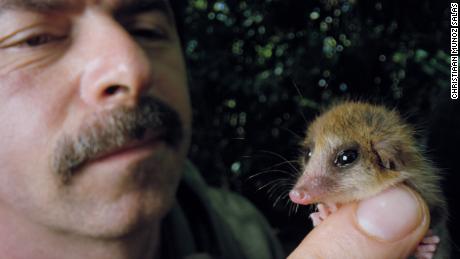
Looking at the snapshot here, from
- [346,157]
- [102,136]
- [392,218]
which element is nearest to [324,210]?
[346,157]

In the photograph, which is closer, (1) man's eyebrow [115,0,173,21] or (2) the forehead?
(2) the forehead

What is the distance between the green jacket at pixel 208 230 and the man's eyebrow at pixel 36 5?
1.36 meters

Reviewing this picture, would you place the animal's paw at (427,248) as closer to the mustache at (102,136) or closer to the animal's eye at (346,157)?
the animal's eye at (346,157)

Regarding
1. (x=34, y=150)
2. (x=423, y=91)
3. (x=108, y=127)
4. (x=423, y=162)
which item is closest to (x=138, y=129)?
(x=108, y=127)

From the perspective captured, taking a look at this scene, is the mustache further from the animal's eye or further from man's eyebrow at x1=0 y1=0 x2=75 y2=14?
the animal's eye

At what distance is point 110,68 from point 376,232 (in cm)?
95

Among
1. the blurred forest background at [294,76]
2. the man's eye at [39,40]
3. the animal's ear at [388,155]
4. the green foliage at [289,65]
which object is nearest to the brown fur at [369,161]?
the animal's ear at [388,155]

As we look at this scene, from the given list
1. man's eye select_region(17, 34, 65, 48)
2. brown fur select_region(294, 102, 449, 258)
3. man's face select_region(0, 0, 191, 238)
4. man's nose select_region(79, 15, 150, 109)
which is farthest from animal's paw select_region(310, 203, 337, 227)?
man's eye select_region(17, 34, 65, 48)

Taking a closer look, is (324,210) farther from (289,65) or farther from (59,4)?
(289,65)

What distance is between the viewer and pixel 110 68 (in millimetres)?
1446

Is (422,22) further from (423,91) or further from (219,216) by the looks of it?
(219,216)

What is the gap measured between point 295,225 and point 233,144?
0.81 m

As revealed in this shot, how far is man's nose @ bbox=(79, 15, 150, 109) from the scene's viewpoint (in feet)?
4.71

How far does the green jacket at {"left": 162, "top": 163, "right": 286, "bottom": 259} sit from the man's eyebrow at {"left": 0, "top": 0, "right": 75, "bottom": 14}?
136 cm
